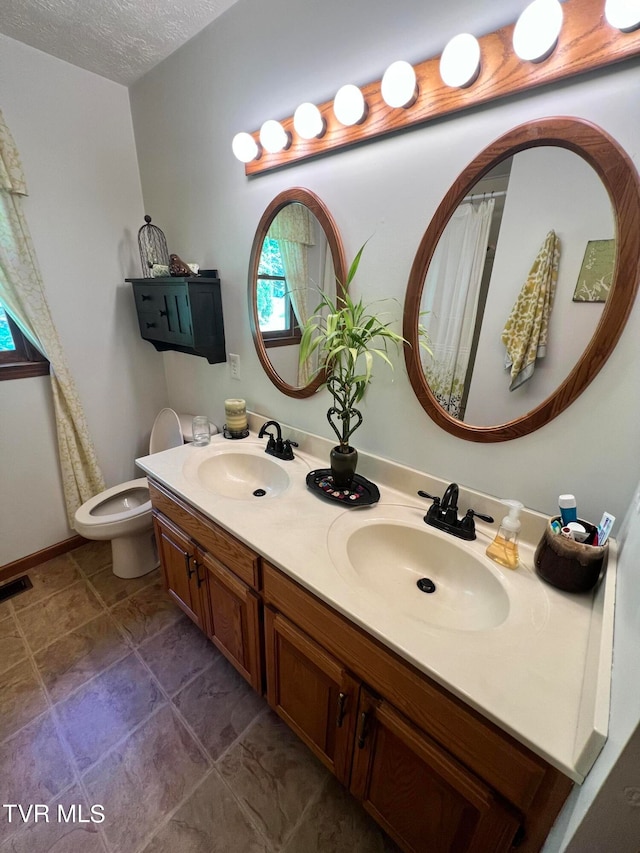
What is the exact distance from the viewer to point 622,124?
0.69 meters

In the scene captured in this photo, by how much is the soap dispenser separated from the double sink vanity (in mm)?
35

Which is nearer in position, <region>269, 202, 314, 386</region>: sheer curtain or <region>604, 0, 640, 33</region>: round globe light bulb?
<region>604, 0, 640, 33</region>: round globe light bulb

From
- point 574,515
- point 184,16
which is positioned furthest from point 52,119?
point 574,515

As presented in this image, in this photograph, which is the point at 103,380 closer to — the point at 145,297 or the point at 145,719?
the point at 145,297

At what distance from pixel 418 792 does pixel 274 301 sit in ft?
5.07

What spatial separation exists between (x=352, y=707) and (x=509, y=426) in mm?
823

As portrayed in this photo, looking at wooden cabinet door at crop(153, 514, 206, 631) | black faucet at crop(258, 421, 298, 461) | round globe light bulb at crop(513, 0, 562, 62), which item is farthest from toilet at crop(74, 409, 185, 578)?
round globe light bulb at crop(513, 0, 562, 62)

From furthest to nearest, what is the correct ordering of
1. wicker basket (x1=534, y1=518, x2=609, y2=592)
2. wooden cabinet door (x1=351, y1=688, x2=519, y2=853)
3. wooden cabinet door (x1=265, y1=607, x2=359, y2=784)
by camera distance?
wooden cabinet door (x1=265, y1=607, x2=359, y2=784)
wicker basket (x1=534, y1=518, x2=609, y2=592)
wooden cabinet door (x1=351, y1=688, x2=519, y2=853)

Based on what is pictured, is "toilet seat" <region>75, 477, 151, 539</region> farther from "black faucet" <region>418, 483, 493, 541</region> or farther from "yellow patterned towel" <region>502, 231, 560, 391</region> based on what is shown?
"yellow patterned towel" <region>502, 231, 560, 391</region>

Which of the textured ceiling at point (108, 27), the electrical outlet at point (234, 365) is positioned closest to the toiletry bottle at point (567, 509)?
the electrical outlet at point (234, 365)

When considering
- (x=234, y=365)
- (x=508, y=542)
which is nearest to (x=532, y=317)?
(x=508, y=542)

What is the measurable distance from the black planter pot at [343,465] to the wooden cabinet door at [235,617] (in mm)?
438

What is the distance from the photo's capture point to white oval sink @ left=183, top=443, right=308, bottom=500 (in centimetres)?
133

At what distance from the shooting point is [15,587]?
1776mm
